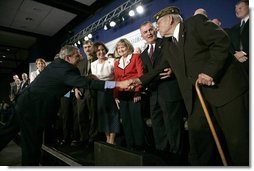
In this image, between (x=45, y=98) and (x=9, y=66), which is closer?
(x=45, y=98)

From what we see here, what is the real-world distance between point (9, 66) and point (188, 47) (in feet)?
9.81

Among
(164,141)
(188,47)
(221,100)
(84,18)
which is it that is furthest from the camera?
(84,18)

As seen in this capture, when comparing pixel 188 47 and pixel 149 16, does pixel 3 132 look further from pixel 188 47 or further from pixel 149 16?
pixel 149 16

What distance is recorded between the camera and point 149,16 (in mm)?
3730

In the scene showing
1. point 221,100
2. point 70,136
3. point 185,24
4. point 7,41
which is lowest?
point 70,136

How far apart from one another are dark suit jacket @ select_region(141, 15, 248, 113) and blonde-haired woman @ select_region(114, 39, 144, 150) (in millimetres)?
687

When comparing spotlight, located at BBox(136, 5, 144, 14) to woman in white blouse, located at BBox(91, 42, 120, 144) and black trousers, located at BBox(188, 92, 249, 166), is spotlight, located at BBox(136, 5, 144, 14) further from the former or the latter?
black trousers, located at BBox(188, 92, 249, 166)

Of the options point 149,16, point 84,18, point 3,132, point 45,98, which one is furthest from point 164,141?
point 84,18

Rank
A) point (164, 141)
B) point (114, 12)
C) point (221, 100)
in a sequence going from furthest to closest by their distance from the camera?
point (114, 12) → point (164, 141) → point (221, 100)

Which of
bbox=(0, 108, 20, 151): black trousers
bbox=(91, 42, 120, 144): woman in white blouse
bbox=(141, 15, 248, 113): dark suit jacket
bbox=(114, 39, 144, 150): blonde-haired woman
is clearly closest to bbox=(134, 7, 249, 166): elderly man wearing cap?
bbox=(141, 15, 248, 113): dark suit jacket

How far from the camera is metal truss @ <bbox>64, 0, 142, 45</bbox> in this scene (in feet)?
12.8

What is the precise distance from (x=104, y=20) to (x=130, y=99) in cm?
265

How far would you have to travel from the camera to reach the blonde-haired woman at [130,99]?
7.36 ft

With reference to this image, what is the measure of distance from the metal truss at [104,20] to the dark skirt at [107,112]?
195 cm
